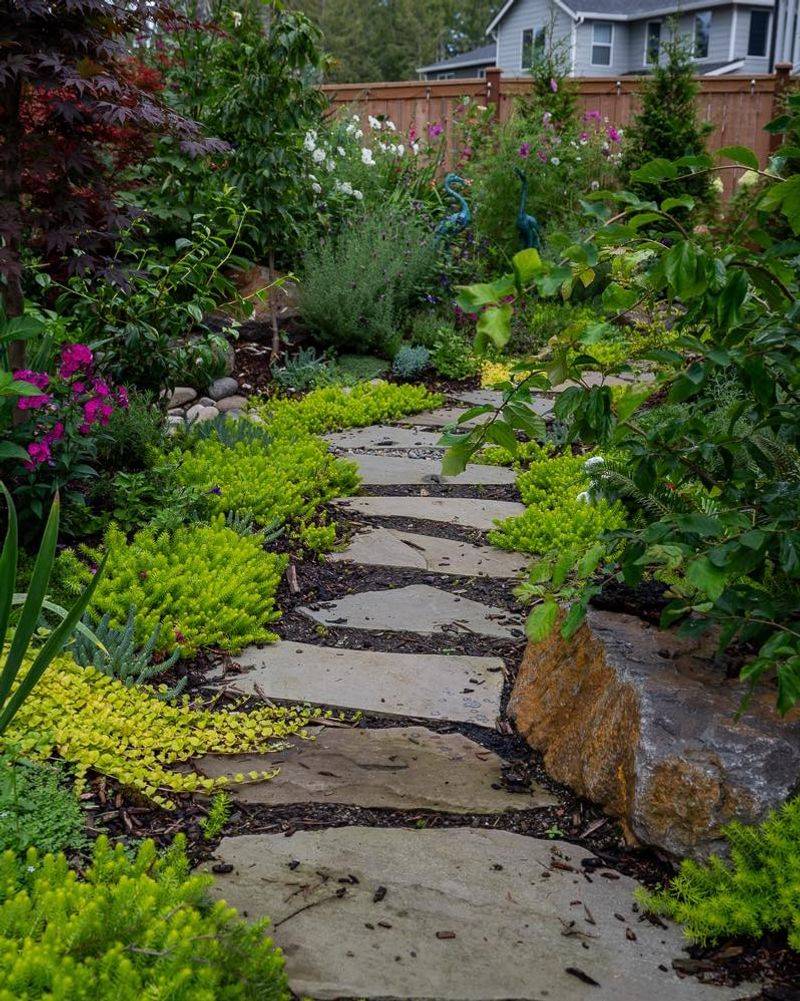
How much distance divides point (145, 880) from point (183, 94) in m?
6.83

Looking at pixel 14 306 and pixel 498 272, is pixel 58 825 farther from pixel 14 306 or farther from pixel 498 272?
pixel 498 272

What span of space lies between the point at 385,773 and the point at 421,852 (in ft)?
1.21

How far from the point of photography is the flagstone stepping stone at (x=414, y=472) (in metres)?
5.11

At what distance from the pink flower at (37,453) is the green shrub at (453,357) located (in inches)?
165

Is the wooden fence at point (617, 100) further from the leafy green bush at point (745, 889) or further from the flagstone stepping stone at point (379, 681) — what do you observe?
the leafy green bush at point (745, 889)

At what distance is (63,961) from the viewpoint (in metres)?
1.48

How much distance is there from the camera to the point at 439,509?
4.69 meters

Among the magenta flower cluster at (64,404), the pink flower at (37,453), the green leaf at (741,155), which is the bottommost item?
the pink flower at (37,453)

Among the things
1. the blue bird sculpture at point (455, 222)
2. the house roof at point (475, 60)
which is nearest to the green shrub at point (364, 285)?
the blue bird sculpture at point (455, 222)

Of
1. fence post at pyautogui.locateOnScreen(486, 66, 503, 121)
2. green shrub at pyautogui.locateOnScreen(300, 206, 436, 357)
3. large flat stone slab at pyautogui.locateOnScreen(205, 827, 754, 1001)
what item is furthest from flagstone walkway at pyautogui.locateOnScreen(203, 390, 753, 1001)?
fence post at pyautogui.locateOnScreen(486, 66, 503, 121)

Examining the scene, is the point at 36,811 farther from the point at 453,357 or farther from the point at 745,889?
the point at 453,357

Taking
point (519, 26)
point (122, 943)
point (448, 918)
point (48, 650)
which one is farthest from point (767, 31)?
point (122, 943)

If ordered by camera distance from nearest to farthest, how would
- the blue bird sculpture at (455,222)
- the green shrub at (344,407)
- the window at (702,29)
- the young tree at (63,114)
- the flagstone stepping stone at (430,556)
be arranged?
the young tree at (63,114) < the flagstone stepping stone at (430,556) < the green shrub at (344,407) < the blue bird sculpture at (455,222) < the window at (702,29)

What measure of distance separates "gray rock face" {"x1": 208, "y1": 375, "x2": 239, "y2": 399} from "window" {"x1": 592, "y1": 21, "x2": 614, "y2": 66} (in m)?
28.2
